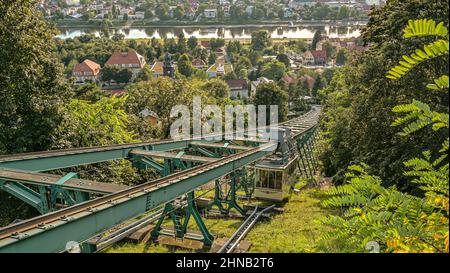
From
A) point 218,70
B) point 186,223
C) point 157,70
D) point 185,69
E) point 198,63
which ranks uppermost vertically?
point 186,223

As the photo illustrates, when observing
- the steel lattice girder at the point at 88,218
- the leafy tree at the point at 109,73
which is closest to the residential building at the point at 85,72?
the leafy tree at the point at 109,73

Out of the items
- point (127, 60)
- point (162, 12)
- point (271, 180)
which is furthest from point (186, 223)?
point (162, 12)

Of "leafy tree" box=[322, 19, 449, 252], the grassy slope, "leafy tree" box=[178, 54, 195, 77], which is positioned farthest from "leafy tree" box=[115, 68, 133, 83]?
"leafy tree" box=[322, 19, 449, 252]

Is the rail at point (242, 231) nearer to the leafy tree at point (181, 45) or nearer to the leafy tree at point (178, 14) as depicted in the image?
the leafy tree at point (181, 45)

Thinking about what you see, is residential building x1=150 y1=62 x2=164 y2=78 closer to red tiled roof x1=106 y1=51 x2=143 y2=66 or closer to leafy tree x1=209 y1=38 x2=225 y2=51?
red tiled roof x1=106 y1=51 x2=143 y2=66

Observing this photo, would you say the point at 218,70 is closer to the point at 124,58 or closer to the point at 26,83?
the point at 124,58
